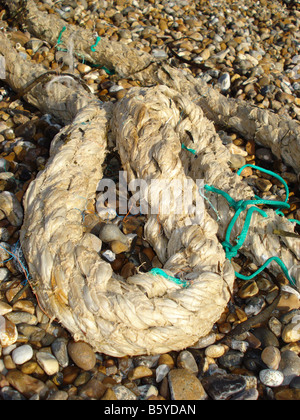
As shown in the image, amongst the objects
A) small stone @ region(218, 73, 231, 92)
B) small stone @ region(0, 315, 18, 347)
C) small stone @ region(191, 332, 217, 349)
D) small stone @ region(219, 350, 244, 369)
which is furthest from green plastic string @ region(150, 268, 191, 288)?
small stone @ region(218, 73, 231, 92)

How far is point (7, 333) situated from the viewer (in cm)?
206

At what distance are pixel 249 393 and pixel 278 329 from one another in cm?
46

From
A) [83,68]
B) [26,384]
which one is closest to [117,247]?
[26,384]

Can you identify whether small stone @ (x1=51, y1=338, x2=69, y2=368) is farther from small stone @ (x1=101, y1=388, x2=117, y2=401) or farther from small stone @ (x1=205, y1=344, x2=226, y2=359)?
small stone @ (x1=205, y1=344, x2=226, y2=359)

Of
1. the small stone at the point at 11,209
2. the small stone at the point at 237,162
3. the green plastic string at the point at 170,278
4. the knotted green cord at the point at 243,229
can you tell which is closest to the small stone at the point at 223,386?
the green plastic string at the point at 170,278

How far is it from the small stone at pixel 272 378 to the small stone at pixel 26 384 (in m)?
1.04

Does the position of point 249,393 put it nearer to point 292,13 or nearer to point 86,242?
point 86,242

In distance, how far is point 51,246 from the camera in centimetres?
221

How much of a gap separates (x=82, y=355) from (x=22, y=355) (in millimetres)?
286

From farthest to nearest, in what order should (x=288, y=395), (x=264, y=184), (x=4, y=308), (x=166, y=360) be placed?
(x=264, y=184) < (x=4, y=308) < (x=166, y=360) < (x=288, y=395)

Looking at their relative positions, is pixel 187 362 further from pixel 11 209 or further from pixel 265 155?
pixel 265 155

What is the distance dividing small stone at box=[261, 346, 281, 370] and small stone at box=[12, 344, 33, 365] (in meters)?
1.18

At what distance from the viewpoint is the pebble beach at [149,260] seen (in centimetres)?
197
